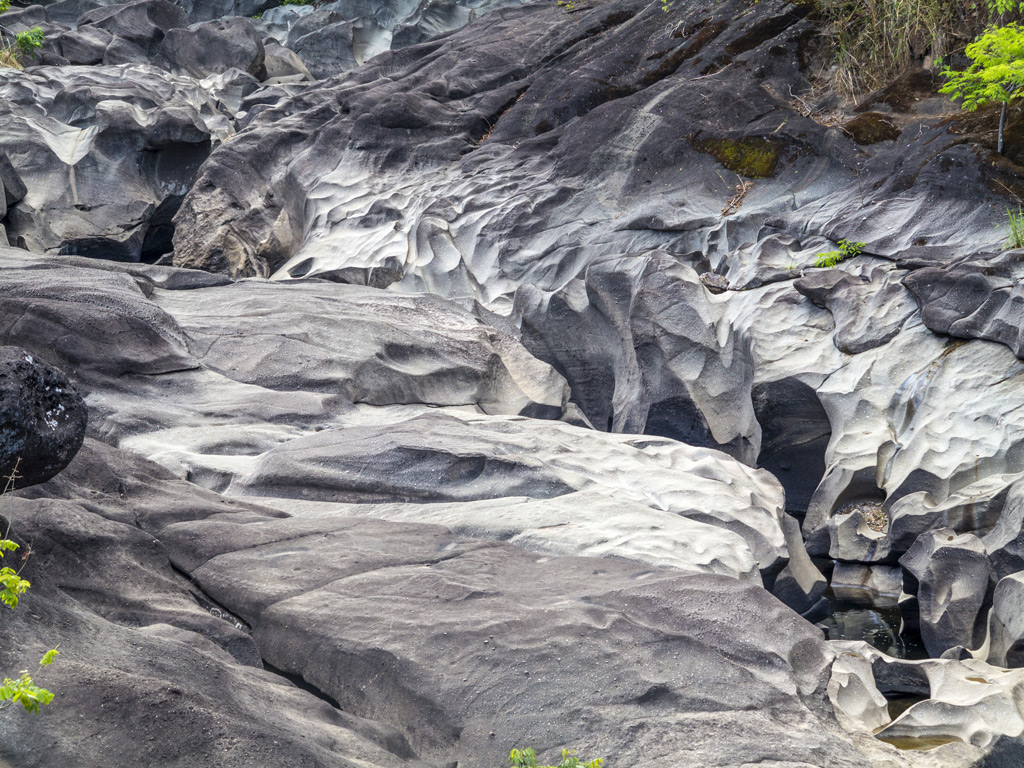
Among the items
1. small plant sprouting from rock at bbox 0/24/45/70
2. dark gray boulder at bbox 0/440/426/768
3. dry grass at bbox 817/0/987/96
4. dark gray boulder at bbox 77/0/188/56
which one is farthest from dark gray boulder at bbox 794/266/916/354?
dark gray boulder at bbox 77/0/188/56

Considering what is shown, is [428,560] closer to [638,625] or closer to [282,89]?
[638,625]

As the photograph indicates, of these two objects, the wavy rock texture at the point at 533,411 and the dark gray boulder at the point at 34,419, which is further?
the wavy rock texture at the point at 533,411

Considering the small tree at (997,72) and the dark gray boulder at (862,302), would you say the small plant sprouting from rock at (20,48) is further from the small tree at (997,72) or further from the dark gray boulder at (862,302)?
the small tree at (997,72)

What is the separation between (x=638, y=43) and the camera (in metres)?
14.1

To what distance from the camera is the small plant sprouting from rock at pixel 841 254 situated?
939 cm

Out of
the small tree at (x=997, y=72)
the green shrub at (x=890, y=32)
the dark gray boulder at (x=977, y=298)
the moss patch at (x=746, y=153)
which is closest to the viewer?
the dark gray boulder at (x=977, y=298)

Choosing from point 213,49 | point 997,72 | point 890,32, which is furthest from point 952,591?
point 213,49

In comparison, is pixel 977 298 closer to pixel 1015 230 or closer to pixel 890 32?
pixel 1015 230

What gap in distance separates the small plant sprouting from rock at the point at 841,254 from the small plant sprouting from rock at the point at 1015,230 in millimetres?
1377

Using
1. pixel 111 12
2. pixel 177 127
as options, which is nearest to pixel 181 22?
pixel 111 12

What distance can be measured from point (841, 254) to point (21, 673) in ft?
28.1

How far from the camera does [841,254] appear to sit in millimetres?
9445

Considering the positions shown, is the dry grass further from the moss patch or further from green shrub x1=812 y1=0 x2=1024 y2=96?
the moss patch

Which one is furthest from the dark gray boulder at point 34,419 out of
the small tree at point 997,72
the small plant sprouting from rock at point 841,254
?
the small tree at point 997,72
